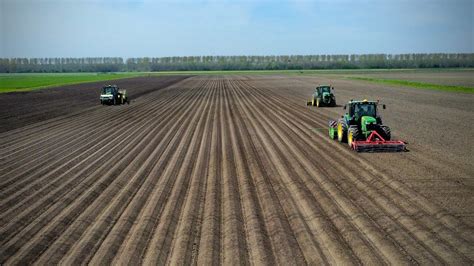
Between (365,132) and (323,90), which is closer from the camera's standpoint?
(365,132)

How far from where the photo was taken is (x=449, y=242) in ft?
28.1

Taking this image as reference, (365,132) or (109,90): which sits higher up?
(109,90)

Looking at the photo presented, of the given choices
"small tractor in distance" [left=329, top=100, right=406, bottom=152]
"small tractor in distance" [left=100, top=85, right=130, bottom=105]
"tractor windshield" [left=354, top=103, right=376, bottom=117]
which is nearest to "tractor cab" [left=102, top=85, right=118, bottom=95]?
"small tractor in distance" [left=100, top=85, right=130, bottom=105]

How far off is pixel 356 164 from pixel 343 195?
3.54 m

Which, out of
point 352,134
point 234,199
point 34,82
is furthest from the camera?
point 34,82

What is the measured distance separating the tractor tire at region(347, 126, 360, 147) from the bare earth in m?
0.68

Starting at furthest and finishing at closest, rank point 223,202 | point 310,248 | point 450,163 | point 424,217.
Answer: point 450,163
point 223,202
point 424,217
point 310,248

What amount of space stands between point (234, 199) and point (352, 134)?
722 cm

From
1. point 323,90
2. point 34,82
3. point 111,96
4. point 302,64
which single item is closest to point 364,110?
point 323,90

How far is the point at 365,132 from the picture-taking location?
57.1 ft

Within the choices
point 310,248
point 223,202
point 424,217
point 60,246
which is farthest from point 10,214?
point 424,217

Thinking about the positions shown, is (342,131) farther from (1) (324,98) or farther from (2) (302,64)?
(2) (302,64)

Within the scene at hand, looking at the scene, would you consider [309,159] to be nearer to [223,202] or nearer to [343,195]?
[343,195]

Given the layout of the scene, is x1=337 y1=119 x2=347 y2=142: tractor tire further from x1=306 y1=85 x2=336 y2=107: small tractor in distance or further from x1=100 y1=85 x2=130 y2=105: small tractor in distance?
x1=100 y1=85 x2=130 y2=105: small tractor in distance
